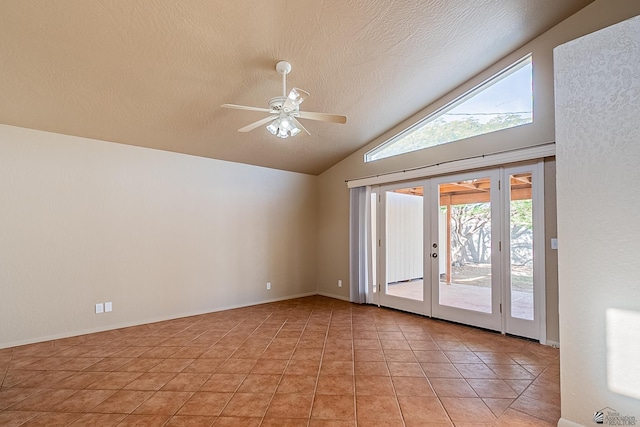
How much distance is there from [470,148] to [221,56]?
329 centimetres

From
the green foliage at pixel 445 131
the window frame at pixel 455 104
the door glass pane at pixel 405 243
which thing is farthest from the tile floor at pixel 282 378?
the window frame at pixel 455 104

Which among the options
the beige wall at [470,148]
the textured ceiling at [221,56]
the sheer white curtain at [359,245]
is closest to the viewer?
the textured ceiling at [221,56]

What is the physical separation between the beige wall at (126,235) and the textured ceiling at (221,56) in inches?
15.6

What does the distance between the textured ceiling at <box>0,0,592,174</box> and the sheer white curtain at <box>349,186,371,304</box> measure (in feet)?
5.57

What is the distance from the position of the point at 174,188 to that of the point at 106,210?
917 millimetres

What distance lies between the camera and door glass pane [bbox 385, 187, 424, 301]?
4.69 meters

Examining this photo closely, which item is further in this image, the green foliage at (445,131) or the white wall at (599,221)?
the green foliage at (445,131)

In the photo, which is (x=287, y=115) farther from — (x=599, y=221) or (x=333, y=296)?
(x=333, y=296)

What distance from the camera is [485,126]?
399 cm

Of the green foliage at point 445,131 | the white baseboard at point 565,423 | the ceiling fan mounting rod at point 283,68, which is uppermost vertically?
the ceiling fan mounting rod at point 283,68

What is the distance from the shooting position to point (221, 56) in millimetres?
2916

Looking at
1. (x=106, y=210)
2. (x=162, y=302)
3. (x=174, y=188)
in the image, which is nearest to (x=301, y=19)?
(x=174, y=188)

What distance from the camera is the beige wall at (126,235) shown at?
136 inches

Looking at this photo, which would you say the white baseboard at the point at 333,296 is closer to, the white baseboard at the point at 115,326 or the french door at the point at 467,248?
the french door at the point at 467,248
